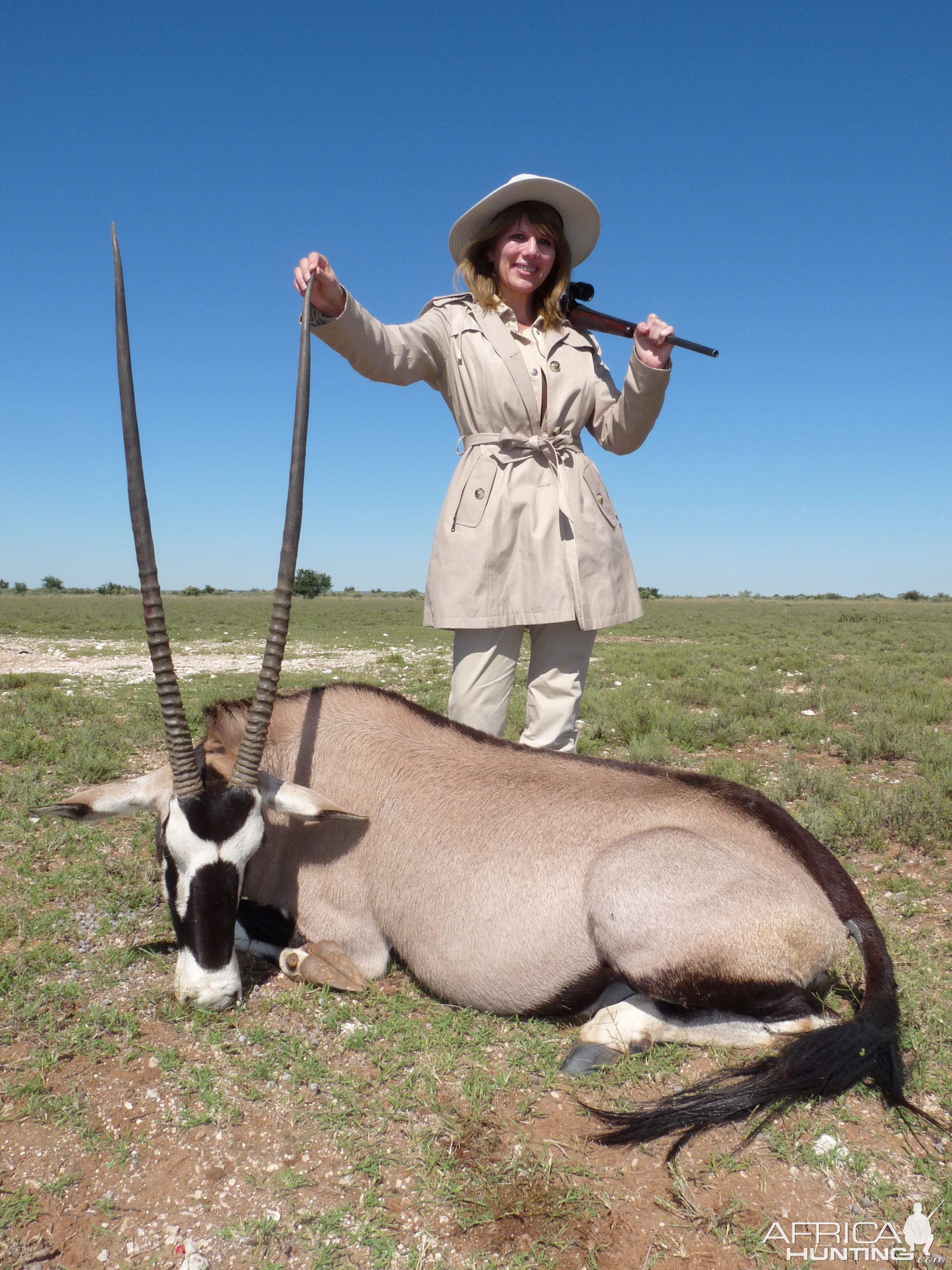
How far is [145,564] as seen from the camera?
3.21 m

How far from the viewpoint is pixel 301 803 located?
11.4 feet

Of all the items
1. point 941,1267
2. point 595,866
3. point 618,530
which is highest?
point 618,530

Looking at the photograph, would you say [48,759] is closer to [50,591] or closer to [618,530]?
[618,530]

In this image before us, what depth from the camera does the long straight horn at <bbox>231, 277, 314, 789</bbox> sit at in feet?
10.7

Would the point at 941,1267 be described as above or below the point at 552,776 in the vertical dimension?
below

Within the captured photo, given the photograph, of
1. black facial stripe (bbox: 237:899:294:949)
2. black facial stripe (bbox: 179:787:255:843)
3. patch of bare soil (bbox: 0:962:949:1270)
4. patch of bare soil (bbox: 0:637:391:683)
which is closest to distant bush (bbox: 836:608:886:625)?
patch of bare soil (bbox: 0:637:391:683)

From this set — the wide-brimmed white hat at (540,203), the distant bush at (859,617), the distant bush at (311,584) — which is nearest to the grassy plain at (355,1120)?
the wide-brimmed white hat at (540,203)

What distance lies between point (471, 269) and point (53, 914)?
4.36m

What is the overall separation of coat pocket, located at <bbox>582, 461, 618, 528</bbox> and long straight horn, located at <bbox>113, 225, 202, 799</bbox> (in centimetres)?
238

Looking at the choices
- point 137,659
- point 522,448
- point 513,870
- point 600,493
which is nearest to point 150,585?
point 513,870

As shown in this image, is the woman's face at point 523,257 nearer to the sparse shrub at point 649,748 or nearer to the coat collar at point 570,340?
the coat collar at point 570,340

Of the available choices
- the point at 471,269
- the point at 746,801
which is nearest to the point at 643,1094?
the point at 746,801

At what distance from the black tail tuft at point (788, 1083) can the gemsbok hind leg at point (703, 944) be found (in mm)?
220

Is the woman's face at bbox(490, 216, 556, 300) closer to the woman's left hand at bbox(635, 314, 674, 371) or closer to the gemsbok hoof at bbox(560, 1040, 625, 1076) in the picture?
the woman's left hand at bbox(635, 314, 674, 371)
